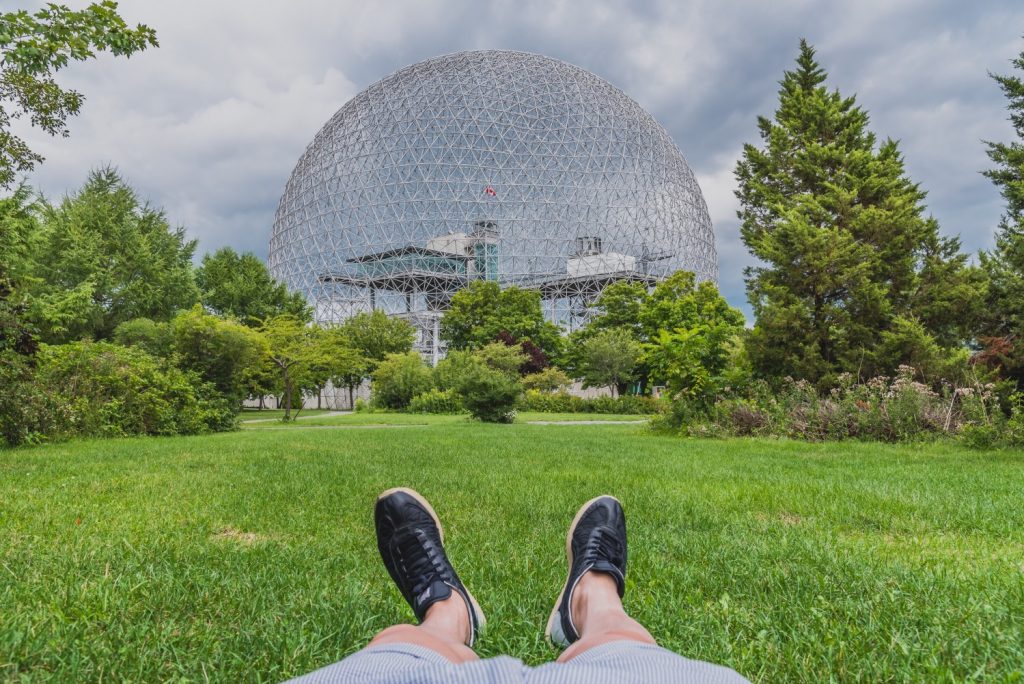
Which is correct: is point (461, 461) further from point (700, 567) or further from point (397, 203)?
point (397, 203)

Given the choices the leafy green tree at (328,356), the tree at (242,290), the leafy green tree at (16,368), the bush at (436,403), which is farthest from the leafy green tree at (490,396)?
the tree at (242,290)

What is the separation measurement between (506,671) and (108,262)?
30.2 meters

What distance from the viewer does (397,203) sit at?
48.1 metres

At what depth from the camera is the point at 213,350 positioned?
14633 millimetres

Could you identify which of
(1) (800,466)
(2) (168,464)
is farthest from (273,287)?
(1) (800,466)

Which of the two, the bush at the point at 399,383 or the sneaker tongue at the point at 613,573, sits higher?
the bush at the point at 399,383

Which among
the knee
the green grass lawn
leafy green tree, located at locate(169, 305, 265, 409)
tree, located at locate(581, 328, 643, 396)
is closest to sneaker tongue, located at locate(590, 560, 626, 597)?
the green grass lawn

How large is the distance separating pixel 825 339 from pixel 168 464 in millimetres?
11363

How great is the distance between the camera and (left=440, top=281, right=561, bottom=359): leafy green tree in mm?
36094

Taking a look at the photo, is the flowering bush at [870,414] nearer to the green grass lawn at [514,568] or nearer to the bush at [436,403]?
the green grass lawn at [514,568]

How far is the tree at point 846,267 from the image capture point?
11.0 meters

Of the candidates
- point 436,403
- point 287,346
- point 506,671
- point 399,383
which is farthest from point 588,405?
point 506,671

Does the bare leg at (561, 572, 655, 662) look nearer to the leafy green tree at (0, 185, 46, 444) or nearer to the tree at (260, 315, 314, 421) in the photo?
the leafy green tree at (0, 185, 46, 444)

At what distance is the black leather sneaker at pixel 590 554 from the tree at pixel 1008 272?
932cm
